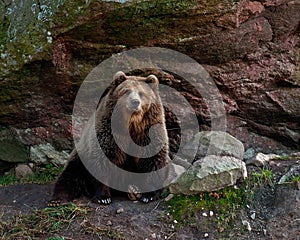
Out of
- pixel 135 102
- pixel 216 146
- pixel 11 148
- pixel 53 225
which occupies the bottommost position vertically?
pixel 11 148

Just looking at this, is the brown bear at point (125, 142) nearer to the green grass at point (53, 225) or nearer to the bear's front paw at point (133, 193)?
the bear's front paw at point (133, 193)

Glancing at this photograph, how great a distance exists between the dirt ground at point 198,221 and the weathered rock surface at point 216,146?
1.75ft

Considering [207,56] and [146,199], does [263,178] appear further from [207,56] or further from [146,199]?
[207,56]

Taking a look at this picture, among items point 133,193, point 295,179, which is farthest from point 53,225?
point 295,179

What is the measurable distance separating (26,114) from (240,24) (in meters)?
2.98

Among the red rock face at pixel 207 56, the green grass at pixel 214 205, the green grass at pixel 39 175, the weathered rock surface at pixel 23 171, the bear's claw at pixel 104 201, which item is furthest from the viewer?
the weathered rock surface at pixel 23 171

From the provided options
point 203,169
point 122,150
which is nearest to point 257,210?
point 203,169

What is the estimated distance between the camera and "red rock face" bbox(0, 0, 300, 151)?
6.11 meters

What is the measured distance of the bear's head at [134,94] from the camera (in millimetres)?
5251

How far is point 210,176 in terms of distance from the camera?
511 cm

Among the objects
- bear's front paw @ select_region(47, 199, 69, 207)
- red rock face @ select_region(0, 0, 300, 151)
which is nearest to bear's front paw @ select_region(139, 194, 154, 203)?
bear's front paw @ select_region(47, 199, 69, 207)

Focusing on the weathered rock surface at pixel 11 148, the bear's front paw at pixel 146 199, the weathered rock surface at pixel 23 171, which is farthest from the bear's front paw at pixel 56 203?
the weathered rock surface at pixel 11 148

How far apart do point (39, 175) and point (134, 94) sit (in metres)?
2.44

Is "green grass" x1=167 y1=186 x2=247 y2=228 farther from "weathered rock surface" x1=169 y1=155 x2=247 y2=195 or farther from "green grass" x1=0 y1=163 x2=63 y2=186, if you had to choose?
"green grass" x1=0 y1=163 x2=63 y2=186
